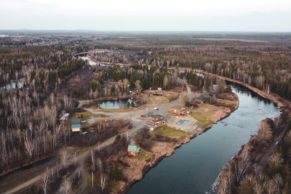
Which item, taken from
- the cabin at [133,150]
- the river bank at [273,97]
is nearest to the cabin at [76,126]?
the cabin at [133,150]

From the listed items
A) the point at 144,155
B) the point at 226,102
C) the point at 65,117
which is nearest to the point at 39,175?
the point at 144,155

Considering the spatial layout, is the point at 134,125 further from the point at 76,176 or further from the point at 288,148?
the point at 288,148

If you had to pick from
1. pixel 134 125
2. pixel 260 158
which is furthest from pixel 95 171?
pixel 260 158

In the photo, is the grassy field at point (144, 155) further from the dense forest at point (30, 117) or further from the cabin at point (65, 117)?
the cabin at point (65, 117)

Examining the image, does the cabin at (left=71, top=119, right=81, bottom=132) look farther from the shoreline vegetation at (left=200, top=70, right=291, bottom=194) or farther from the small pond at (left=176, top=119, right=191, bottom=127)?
the shoreline vegetation at (left=200, top=70, right=291, bottom=194)

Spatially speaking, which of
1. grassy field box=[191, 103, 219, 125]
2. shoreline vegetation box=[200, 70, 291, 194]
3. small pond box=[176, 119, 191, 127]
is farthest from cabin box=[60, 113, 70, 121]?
shoreline vegetation box=[200, 70, 291, 194]

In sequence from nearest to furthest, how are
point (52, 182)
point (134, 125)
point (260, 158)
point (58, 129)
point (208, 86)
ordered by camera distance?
1. point (52, 182)
2. point (260, 158)
3. point (58, 129)
4. point (134, 125)
5. point (208, 86)

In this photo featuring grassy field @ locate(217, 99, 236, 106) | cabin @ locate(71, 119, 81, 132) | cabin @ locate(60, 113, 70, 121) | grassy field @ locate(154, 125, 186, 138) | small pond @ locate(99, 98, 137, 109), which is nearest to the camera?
cabin @ locate(71, 119, 81, 132)
